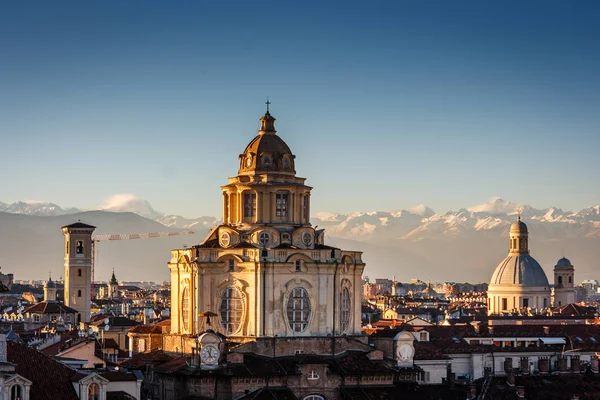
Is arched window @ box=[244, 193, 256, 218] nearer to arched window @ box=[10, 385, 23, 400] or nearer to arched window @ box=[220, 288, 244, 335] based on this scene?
arched window @ box=[220, 288, 244, 335]

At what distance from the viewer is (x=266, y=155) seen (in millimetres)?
93000

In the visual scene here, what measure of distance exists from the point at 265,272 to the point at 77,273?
249ft

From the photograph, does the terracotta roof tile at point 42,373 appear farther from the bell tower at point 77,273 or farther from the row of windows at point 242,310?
the bell tower at point 77,273

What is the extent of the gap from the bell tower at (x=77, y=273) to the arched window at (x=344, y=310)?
7283cm

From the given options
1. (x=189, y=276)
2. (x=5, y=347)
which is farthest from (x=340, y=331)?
(x=5, y=347)

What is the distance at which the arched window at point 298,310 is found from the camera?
88.6 metres

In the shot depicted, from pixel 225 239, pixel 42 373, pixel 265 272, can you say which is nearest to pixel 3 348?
pixel 42 373

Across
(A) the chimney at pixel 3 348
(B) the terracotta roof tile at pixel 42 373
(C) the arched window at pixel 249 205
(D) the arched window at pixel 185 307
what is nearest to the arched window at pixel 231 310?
(D) the arched window at pixel 185 307

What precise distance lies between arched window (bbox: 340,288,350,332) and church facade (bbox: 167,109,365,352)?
Result: 0.06m

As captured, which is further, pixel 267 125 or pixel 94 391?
pixel 267 125

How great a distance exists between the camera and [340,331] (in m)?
90.2

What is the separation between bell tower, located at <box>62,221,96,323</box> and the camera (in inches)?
6294

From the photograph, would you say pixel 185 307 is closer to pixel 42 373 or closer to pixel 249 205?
pixel 249 205

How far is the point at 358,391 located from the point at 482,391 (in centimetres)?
687
